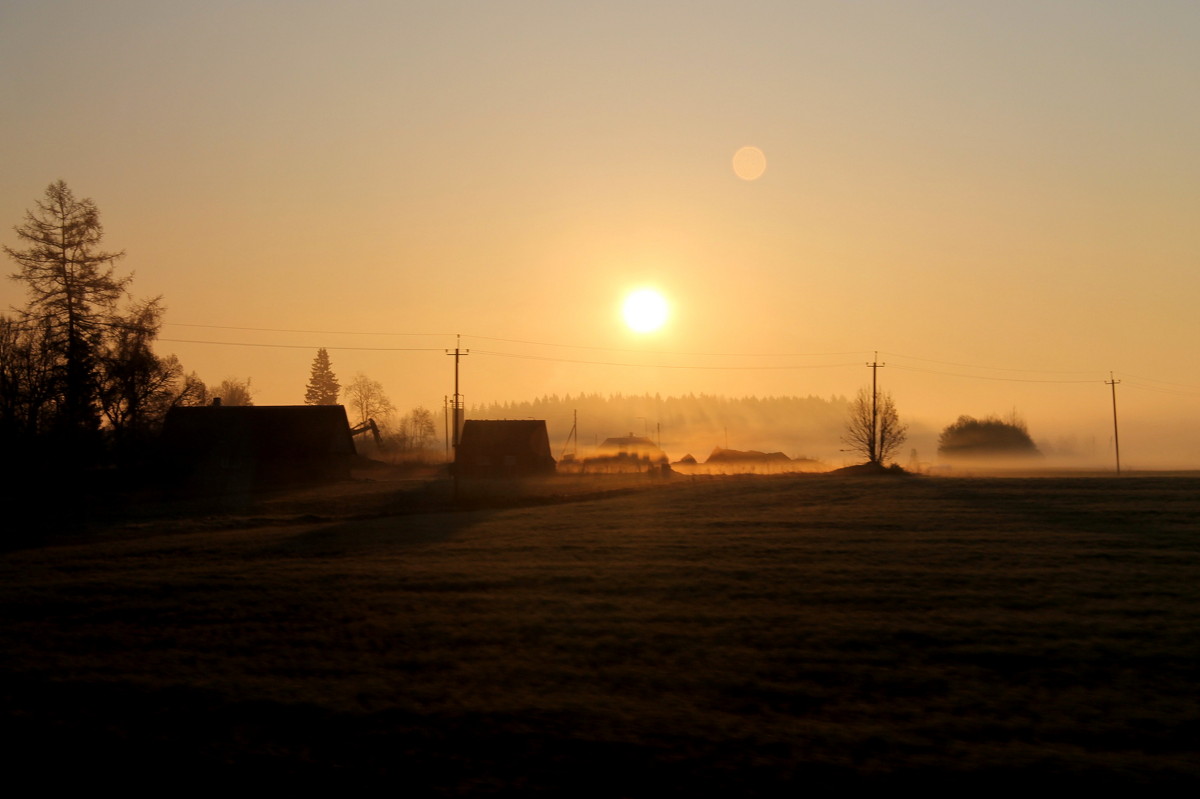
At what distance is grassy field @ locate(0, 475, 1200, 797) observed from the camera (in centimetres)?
1125

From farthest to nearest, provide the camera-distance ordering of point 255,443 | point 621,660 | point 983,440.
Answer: point 983,440, point 255,443, point 621,660

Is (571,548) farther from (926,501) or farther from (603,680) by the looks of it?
(926,501)

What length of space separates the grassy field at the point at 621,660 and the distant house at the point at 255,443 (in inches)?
1433

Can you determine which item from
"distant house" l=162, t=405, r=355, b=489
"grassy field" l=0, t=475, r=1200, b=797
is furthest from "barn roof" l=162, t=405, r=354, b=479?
"grassy field" l=0, t=475, r=1200, b=797

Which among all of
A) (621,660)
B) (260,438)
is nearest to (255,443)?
(260,438)

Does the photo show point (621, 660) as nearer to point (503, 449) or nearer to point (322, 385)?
point (503, 449)

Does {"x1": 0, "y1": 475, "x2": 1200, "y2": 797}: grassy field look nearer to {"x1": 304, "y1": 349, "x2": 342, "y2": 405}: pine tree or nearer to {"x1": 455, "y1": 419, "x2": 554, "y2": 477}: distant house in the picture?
{"x1": 455, "y1": 419, "x2": 554, "y2": 477}: distant house

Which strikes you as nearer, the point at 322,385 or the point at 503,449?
the point at 503,449

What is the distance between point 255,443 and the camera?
71.1 m

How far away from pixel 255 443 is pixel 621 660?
6123 cm

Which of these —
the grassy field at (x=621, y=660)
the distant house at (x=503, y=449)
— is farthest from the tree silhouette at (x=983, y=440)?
the grassy field at (x=621, y=660)

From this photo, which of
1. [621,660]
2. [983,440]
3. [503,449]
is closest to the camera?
[621,660]

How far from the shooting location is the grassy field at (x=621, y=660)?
1125cm

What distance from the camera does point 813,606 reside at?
66.5ft
